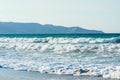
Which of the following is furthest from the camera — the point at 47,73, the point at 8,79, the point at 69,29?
the point at 69,29

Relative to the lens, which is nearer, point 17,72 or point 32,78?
point 32,78

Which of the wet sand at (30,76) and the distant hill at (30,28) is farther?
the distant hill at (30,28)

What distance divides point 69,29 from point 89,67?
154435 millimetres

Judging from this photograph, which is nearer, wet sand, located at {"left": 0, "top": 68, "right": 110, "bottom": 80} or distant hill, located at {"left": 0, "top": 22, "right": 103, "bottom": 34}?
wet sand, located at {"left": 0, "top": 68, "right": 110, "bottom": 80}

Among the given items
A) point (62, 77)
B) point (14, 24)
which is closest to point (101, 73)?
point (62, 77)

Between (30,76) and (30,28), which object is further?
(30,28)

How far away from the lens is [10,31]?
170125mm

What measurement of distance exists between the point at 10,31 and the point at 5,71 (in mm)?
155249

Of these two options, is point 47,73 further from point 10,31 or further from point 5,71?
point 10,31

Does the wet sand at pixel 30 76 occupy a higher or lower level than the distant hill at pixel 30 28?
higher

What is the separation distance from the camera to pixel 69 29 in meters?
170

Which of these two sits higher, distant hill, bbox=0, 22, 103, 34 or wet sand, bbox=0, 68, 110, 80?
wet sand, bbox=0, 68, 110, 80

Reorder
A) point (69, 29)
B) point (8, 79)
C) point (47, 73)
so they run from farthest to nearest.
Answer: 1. point (69, 29)
2. point (47, 73)
3. point (8, 79)

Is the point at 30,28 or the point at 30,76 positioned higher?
the point at 30,76
